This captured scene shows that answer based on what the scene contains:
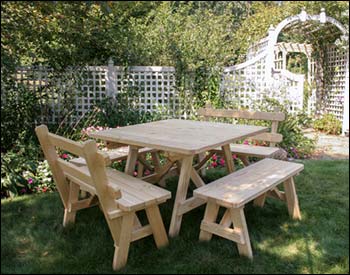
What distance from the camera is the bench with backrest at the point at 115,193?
2074 millimetres

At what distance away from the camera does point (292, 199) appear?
10.1 feet

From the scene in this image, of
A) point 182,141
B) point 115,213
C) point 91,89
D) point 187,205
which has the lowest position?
point 187,205

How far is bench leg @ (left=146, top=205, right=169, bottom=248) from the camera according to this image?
95.4 inches

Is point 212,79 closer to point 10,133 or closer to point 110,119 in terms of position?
point 110,119

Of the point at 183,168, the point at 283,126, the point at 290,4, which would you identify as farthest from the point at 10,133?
the point at 290,4

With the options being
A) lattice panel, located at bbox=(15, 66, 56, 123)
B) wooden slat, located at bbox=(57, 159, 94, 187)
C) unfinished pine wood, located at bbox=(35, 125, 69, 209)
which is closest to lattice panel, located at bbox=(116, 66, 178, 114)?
lattice panel, located at bbox=(15, 66, 56, 123)

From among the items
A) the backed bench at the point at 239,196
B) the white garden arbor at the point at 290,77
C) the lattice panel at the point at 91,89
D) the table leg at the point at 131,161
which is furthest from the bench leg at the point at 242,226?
the white garden arbor at the point at 290,77

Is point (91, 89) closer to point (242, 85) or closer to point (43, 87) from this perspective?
point (43, 87)

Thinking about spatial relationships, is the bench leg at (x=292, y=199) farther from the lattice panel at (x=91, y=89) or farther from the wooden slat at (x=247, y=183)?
the lattice panel at (x=91, y=89)

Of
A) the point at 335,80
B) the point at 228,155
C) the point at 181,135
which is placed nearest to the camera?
the point at 181,135

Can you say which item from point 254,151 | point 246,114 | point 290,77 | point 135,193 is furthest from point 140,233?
point 290,77

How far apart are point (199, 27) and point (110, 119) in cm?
330

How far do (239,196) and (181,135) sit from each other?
0.83m

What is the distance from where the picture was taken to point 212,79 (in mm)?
6605
